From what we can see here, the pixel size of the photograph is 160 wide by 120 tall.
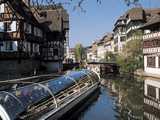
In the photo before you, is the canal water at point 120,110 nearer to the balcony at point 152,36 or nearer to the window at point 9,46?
the balcony at point 152,36

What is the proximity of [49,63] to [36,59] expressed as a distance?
23.9 ft

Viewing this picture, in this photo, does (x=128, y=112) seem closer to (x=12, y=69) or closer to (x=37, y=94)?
(x=37, y=94)

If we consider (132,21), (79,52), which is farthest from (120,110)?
(79,52)

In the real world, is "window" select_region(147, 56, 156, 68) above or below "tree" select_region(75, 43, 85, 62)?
below

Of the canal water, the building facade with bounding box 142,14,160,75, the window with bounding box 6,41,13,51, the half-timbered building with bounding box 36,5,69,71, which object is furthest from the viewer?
the half-timbered building with bounding box 36,5,69,71

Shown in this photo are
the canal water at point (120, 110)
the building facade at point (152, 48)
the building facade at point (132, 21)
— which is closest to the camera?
the canal water at point (120, 110)

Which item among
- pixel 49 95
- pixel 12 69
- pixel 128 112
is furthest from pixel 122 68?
pixel 49 95

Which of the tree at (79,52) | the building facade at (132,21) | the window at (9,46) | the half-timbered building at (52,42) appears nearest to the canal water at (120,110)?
the window at (9,46)

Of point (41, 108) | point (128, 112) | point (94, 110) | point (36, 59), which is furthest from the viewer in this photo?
point (36, 59)

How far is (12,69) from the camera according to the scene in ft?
179

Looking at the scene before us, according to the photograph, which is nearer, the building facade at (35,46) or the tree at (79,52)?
the building facade at (35,46)

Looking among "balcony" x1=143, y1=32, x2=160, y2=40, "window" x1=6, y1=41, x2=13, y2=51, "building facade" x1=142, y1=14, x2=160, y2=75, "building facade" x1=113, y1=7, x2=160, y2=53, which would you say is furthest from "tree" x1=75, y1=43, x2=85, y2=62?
"window" x1=6, y1=41, x2=13, y2=51

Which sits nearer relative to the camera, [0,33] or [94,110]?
[94,110]

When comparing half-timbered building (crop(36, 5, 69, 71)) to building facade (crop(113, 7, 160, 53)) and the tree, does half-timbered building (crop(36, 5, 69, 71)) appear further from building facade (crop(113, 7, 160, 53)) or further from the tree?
the tree
